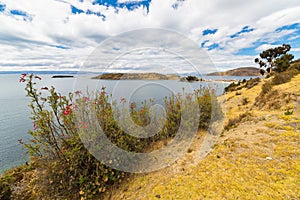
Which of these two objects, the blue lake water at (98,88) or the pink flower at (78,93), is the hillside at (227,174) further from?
the blue lake water at (98,88)

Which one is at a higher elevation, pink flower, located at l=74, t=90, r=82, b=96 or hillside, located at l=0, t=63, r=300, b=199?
pink flower, located at l=74, t=90, r=82, b=96

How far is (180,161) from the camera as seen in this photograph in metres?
4.32

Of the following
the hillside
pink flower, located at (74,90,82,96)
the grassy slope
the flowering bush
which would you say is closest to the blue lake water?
pink flower, located at (74,90,82,96)

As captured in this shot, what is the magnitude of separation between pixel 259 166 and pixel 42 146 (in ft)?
18.3

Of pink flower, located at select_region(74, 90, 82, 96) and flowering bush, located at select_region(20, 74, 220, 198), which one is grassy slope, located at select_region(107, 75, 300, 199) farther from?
pink flower, located at select_region(74, 90, 82, 96)

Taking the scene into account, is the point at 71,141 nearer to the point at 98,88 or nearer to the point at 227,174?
the point at 98,88

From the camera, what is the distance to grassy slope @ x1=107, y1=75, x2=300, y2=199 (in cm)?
276

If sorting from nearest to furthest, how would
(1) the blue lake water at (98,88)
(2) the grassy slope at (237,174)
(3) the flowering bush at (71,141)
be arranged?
(2) the grassy slope at (237,174)
(3) the flowering bush at (71,141)
(1) the blue lake water at (98,88)

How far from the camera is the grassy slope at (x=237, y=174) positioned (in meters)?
2.76

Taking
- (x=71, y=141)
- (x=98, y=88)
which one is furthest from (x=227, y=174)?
(x=98, y=88)

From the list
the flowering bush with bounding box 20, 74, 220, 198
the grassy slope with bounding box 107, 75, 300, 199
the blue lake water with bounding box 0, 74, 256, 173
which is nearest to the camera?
the grassy slope with bounding box 107, 75, 300, 199

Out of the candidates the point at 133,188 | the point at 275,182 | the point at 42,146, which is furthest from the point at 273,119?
the point at 42,146

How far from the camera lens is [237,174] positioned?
3.19 meters

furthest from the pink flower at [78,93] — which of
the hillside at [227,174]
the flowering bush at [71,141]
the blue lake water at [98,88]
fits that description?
the hillside at [227,174]
